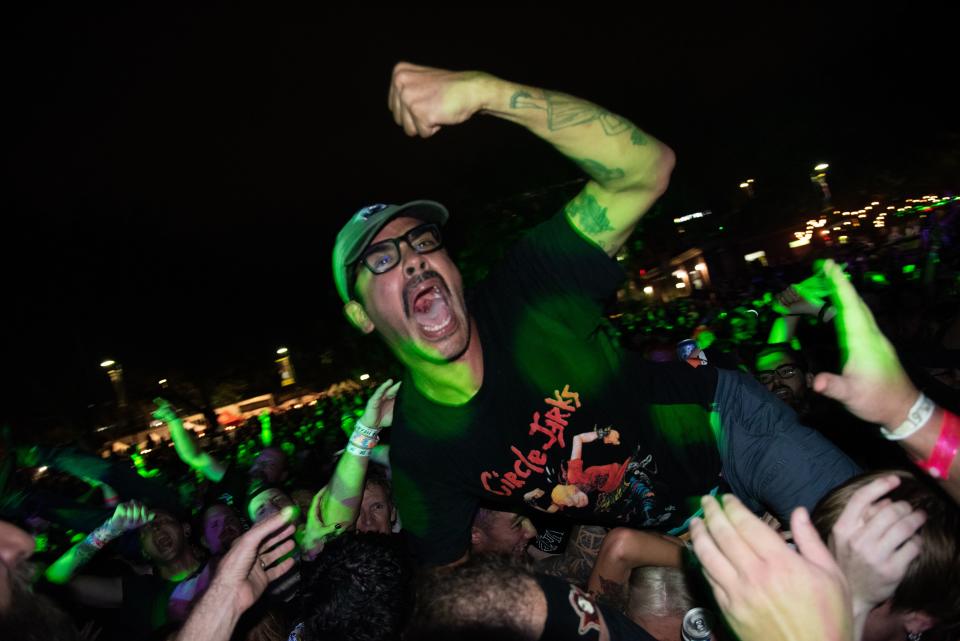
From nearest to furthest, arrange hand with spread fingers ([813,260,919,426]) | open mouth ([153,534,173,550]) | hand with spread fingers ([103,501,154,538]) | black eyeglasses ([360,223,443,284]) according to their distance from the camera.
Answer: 1. hand with spread fingers ([813,260,919,426])
2. black eyeglasses ([360,223,443,284])
3. hand with spread fingers ([103,501,154,538])
4. open mouth ([153,534,173,550])

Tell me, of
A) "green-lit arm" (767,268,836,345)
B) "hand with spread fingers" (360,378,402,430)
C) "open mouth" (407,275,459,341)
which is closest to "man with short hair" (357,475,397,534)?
"hand with spread fingers" (360,378,402,430)

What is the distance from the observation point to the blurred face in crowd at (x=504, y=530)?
397 centimetres

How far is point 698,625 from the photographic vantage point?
90.0 inches

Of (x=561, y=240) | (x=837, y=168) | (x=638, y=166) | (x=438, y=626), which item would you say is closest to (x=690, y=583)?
(x=438, y=626)

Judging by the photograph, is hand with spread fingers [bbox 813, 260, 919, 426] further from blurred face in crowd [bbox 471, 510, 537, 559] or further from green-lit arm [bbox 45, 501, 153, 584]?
green-lit arm [bbox 45, 501, 153, 584]

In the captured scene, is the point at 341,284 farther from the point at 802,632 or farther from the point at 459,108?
the point at 802,632

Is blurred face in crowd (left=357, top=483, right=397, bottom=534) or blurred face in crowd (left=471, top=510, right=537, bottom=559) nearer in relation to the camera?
blurred face in crowd (left=471, top=510, right=537, bottom=559)

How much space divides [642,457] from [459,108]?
61.0 inches

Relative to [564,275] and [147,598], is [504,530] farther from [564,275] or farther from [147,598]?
[147,598]

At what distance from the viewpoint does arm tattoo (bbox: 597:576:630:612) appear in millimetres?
2926

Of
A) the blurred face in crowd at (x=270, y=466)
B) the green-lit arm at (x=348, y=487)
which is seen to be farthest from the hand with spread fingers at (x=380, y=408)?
the blurred face in crowd at (x=270, y=466)

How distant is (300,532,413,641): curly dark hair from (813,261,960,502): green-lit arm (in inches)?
62.4

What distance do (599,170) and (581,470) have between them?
1.21 m

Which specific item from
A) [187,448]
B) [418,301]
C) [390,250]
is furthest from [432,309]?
[187,448]
